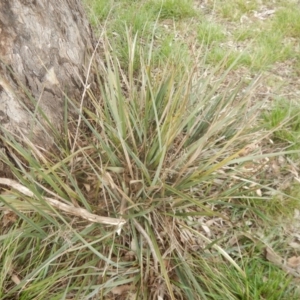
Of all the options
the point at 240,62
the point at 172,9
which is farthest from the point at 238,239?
the point at 172,9

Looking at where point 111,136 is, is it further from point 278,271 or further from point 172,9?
point 172,9

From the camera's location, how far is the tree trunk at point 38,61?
1765 millimetres

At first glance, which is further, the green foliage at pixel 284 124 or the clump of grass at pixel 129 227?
the green foliage at pixel 284 124

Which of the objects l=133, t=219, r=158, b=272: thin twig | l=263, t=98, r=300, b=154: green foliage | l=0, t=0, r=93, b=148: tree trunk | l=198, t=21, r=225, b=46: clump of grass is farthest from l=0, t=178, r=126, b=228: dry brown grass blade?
l=198, t=21, r=225, b=46: clump of grass

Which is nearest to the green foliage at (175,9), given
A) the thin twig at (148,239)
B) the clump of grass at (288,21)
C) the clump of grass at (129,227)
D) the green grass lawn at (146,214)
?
the clump of grass at (288,21)

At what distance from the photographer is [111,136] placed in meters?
1.87

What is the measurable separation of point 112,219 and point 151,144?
44cm

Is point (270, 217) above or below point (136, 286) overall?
below

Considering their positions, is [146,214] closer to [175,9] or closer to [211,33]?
[211,33]

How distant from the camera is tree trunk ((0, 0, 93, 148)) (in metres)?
1.76

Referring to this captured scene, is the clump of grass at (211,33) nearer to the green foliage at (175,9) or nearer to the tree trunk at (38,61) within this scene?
the green foliage at (175,9)

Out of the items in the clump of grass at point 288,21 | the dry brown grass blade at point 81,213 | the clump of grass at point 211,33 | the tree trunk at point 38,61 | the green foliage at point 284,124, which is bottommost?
the green foliage at point 284,124

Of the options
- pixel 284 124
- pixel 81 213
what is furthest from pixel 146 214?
pixel 284 124

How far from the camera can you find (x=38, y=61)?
1880 mm
